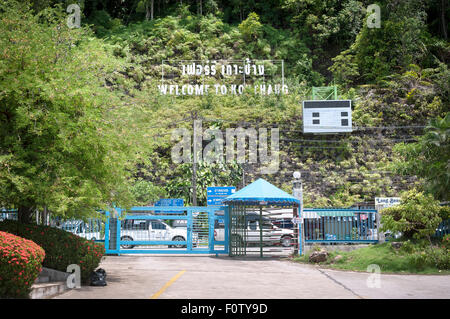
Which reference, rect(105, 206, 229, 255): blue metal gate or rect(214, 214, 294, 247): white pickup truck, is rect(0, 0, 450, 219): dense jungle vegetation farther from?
rect(214, 214, 294, 247): white pickup truck

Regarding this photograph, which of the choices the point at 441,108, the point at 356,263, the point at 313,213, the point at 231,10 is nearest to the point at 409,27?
the point at 441,108

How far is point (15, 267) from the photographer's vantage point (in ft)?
26.7

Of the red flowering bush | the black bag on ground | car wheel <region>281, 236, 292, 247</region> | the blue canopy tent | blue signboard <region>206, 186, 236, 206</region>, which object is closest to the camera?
the red flowering bush

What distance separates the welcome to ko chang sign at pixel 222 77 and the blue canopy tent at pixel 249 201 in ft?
91.6

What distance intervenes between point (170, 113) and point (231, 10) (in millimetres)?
23455

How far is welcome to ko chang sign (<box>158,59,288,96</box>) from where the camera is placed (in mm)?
47469

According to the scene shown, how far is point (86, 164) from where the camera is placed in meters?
11.4
